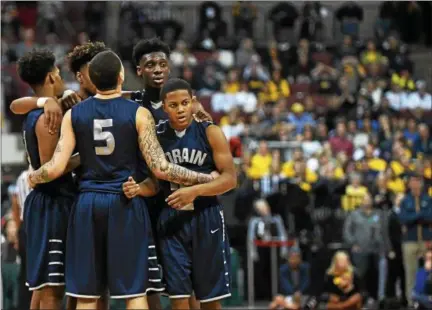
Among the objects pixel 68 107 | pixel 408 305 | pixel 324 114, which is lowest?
pixel 408 305

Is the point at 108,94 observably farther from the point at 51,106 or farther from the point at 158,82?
the point at 158,82

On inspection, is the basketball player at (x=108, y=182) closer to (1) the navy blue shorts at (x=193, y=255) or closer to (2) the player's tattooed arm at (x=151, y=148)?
(2) the player's tattooed arm at (x=151, y=148)

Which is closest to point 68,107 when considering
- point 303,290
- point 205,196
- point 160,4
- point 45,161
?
point 45,161

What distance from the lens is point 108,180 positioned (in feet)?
21.7

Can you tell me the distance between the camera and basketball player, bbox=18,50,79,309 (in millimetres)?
6953

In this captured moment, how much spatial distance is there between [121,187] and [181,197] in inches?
18.2

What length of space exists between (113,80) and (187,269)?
4.88 ft

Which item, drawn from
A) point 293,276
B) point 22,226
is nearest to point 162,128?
point 22,226

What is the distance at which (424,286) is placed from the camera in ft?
46.6

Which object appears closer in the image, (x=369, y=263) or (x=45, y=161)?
(x=45, y=161)

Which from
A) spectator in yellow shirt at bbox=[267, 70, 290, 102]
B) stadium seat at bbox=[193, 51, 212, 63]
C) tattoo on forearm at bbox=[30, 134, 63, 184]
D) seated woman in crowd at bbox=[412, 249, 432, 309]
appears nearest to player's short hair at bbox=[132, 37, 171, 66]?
tattoo on forearm at bbox=[30, 134, 63, 184]

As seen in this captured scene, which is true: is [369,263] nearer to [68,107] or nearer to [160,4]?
[68,107]

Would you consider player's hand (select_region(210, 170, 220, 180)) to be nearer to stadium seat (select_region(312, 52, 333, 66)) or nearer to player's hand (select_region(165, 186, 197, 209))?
player's hand (select_region(165, 186, 197, 209))

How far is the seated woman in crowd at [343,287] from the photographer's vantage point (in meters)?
13.8
